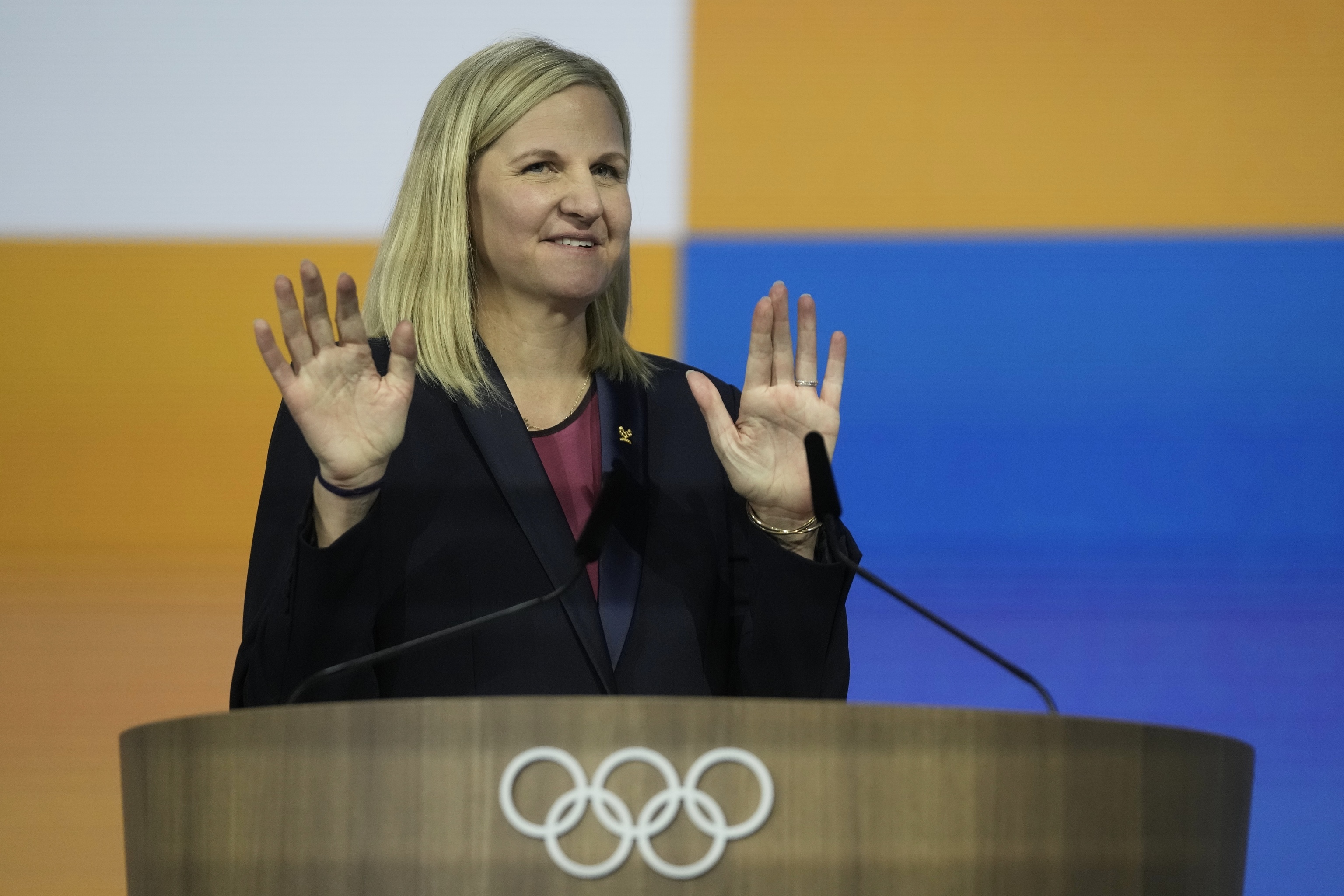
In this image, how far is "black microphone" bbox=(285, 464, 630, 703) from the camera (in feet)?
3.61

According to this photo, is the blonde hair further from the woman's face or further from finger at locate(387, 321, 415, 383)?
finger at locate(387, 321, 415, 383)

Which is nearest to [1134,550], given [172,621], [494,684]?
[494,684]

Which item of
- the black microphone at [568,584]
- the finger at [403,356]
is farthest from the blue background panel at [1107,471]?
Answer: the black microphone at [568,584]

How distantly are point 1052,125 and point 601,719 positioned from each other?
182cm

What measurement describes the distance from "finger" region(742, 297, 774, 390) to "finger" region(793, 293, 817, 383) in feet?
0.11

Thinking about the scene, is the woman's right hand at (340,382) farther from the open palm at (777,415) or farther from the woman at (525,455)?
the open palm at (777,415)

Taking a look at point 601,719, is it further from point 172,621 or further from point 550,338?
point 172,621

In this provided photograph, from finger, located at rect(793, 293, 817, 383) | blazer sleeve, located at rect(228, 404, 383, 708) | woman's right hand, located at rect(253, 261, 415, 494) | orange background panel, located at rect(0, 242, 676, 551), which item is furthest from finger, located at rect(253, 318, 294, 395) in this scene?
orange background panel, located at rect(0, 242, 676, 551)

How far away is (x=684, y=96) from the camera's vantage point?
2.44 m

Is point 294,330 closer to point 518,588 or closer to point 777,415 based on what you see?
point 518,588

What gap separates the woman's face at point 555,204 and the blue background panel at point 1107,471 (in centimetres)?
67

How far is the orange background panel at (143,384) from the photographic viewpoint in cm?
236

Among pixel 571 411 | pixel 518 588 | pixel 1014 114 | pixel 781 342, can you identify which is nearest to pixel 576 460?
pixel 571 411

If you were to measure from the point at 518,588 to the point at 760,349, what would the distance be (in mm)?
367
